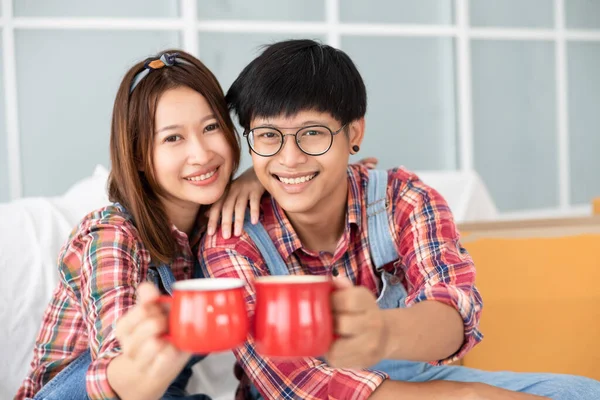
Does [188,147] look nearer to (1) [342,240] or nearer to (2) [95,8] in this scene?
(1) [342,240]

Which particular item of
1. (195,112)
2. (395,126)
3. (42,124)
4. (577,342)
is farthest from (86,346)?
(395,126)

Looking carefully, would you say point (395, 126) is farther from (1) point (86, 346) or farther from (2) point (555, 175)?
(1) point (86, 346)

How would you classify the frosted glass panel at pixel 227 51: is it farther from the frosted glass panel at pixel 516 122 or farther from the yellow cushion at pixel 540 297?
the yellow cushion at pixel 540 297

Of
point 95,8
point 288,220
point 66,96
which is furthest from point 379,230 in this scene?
point 95,8

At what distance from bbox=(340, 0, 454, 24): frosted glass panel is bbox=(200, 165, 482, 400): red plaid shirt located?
→ 93.4 inches

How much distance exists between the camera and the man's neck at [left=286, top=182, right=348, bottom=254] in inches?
69.3

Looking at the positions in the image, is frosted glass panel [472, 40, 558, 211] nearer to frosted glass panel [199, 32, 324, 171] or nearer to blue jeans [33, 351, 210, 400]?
frosted glass panel [199, 32, 324, 171]

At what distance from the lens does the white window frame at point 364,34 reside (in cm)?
326

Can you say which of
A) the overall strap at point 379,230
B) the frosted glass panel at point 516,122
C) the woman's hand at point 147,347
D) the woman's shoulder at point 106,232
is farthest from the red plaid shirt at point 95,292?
the frosted glass panel at point 516,122

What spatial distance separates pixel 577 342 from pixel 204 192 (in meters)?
1.20

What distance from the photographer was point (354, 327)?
105 centimetres

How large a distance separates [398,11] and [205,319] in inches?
139

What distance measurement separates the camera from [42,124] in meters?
3.34

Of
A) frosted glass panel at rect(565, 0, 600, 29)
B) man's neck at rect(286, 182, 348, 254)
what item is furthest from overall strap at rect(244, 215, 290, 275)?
frosted glass panel at rect(565, 0, 600, 29)
